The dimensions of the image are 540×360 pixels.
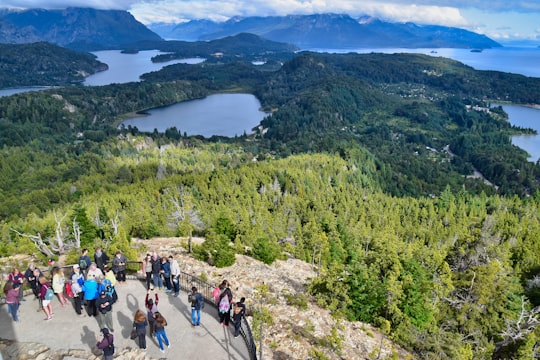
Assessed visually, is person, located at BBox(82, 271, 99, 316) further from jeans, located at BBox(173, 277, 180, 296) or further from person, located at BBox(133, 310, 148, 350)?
jeans, located at BBox(173, 277, 180, 296)

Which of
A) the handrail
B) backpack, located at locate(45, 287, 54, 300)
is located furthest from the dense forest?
backpack, located at locate(45, 287, 54, 300)

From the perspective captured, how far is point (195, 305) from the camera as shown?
18.6 metres

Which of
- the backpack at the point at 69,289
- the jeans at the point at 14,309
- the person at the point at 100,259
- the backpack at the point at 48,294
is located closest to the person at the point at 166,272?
the person at the point at 100,259

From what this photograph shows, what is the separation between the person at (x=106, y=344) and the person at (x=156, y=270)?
5.96m

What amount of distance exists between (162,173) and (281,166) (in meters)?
40.8

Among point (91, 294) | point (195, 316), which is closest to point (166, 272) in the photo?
point (195, 316)

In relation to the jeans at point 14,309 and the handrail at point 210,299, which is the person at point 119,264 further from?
the jeans at point 14,309

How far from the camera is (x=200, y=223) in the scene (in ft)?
207

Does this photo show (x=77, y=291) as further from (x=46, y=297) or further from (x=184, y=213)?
(x=184, y=213)

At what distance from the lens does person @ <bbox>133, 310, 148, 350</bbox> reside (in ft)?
55.6

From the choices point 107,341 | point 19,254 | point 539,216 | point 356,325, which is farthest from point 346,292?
point 539,216

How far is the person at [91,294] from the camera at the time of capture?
18.9 metres

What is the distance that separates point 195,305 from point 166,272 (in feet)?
13.0

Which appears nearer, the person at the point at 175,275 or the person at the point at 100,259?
the person at the point at 175,275
